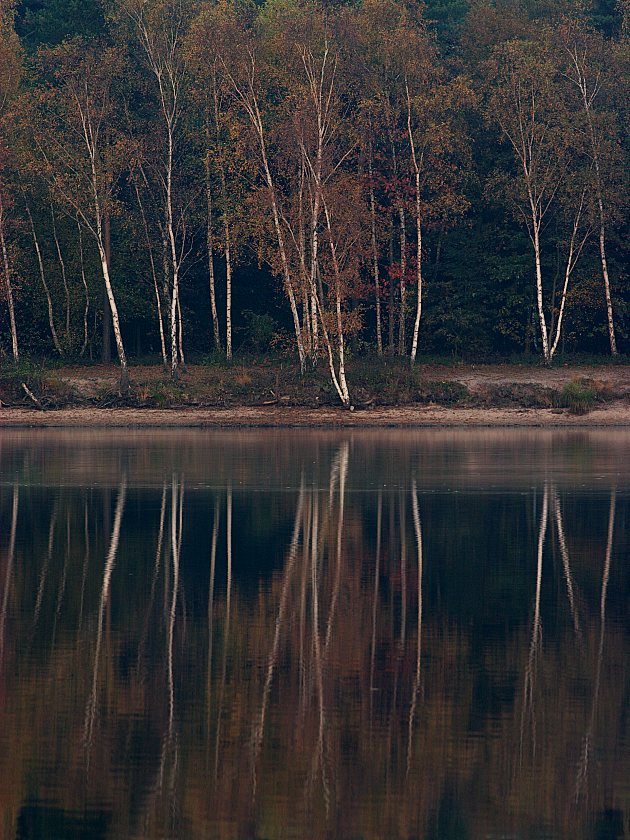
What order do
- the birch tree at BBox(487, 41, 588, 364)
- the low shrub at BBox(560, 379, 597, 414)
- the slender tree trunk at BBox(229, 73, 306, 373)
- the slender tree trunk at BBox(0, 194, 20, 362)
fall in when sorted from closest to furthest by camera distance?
the low shrub at BBox(560, 379, 597, 414) < the slender tree trunk at BBox(229, 73, 306, 373) < the birch tree at BBox(487, 41, 588, 364) < the slender tree trunk at BBox(0, 194, 20, 362)

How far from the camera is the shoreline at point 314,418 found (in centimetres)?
5175

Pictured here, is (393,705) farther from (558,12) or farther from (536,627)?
(558,12)

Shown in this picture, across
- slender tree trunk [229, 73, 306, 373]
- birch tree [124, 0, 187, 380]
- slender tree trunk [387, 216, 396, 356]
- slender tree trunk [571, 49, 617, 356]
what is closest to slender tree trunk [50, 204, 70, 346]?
birch tree [124, 0, 187, 380]

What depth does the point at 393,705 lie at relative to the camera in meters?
11.9

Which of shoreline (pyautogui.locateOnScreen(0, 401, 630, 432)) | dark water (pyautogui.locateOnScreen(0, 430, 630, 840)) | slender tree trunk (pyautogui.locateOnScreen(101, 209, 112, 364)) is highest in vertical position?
slender tree trunk (pyautogui.locateOnScreen(101, 209, 112, 364))

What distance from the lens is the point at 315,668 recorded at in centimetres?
1326

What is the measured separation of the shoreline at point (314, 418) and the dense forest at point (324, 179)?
1775mm

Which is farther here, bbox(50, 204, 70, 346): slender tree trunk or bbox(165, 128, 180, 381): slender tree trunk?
bbox(50, 204, 70, 346): slender tree trunk

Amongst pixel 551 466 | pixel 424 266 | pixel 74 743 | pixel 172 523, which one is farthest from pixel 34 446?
pixel 74 743

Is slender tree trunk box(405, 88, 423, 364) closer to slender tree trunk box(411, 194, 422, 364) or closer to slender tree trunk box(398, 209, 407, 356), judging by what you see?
slender tree trunk box(411, 194, 422, 364)

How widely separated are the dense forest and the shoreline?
1775 mm

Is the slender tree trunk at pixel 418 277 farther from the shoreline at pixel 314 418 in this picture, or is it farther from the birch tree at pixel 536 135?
the shoreline at pixel 314 418

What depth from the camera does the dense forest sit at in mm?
57188

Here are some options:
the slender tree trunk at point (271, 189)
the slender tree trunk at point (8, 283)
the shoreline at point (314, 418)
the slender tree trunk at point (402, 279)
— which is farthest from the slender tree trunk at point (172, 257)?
the slender tree trunk at point (402, 279)
